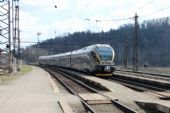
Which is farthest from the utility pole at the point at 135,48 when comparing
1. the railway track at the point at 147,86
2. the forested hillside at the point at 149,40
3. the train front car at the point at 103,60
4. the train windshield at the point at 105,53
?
the forested hillside at the point at 149,40

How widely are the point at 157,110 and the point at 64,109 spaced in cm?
330

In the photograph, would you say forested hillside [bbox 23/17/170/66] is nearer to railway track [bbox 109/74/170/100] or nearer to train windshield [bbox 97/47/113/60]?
train windshield [bbox 97/47/113/60]

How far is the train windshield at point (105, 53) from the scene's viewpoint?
1646 inches

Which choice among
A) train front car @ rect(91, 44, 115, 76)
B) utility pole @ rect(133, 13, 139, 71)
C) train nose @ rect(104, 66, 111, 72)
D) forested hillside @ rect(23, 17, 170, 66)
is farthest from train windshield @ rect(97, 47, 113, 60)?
forested hillside @ rect(23, 17, 170, 66)

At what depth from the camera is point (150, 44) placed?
4833 inches

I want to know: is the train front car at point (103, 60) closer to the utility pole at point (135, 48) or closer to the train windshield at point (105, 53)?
the train windshield at point (105, 53)

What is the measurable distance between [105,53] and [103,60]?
28.5 inches

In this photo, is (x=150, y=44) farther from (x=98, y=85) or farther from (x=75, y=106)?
(x=75, y=106)

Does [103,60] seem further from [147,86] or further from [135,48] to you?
[135,48]

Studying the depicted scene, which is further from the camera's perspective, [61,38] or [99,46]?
[61,38]

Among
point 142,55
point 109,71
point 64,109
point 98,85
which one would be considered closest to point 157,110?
point 64,109

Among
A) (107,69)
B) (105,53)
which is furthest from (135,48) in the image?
(107,69)

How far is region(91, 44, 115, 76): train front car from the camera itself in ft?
136

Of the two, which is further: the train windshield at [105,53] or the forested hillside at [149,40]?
the forested hillside at [149,40]
